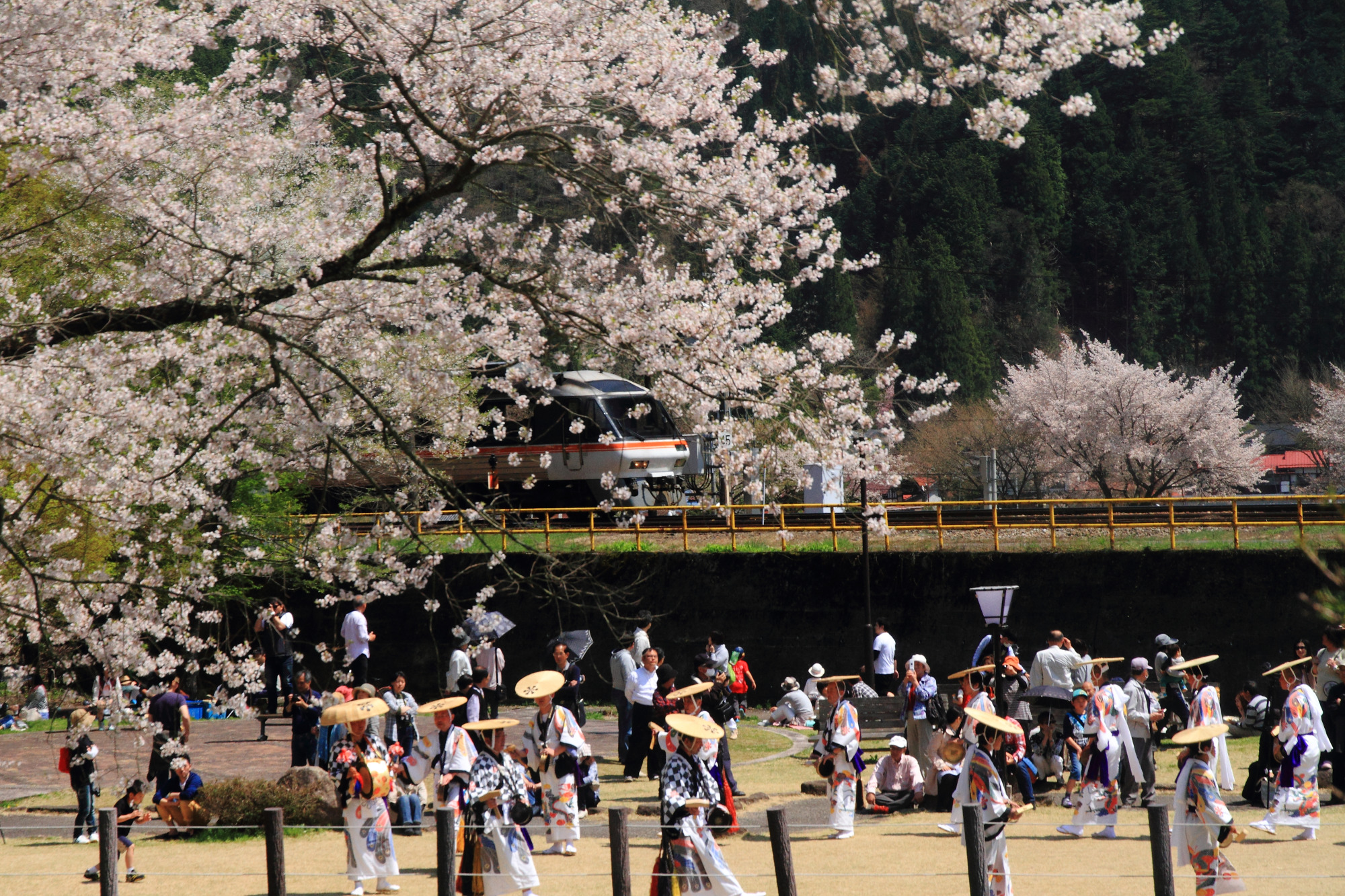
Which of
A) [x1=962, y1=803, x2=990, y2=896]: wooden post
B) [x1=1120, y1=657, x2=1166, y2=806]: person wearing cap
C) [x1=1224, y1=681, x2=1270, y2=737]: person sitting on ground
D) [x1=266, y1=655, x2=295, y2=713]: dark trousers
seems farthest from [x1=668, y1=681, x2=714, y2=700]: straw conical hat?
[x1=266, y1=655, x2=295, y2=713]: dark trousers

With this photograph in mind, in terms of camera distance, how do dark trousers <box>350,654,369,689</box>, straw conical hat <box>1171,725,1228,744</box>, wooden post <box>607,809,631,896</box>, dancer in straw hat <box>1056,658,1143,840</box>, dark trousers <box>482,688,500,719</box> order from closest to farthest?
wooden post <box>607,809,631,896</box>
straw conical hat <box>1171,725,1228,744</box>
dancer in straw hat <box>1056,658,1143,840</box>
dark trousers <box>482,688,500,719</box>
dark trousers <box>350,654,369,689</box>

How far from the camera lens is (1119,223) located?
65.1 m

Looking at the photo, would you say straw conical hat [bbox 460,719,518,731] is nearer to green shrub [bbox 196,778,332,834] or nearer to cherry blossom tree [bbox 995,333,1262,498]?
green shrub [bbox 196,778,332,834]

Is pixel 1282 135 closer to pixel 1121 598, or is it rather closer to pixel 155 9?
pixel 1121 598

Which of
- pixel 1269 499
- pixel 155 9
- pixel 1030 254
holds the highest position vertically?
pixel 1030 254

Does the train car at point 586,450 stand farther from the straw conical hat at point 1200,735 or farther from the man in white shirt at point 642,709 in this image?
the straw conical hat at point 1200,735

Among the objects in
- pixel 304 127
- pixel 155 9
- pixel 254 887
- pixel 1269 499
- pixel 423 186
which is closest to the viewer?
pixel 423 186

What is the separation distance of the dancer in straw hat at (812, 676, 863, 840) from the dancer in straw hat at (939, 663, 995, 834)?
79 centimetres

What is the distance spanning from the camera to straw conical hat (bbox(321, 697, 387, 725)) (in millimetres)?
8219

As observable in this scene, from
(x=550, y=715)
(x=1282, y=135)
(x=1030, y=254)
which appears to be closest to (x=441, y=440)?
(x=550, y=715)

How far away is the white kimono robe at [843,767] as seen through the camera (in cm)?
967

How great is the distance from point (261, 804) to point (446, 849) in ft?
13.7

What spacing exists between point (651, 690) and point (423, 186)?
698 cm

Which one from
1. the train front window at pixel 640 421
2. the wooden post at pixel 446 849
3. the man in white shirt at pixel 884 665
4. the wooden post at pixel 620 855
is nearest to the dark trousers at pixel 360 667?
the man in white shirt at pixel 884 665
